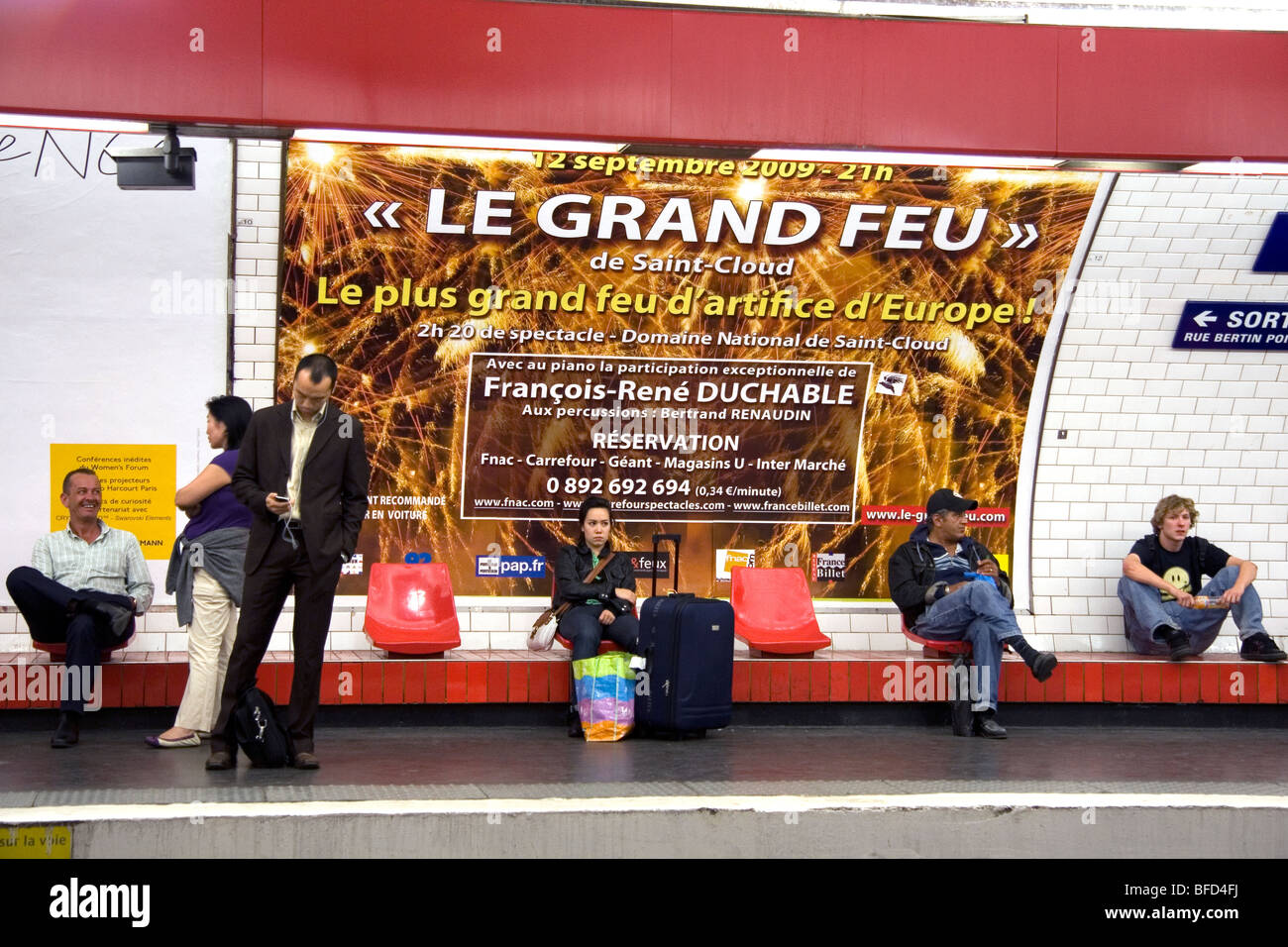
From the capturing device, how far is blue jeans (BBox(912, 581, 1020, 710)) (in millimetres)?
7887

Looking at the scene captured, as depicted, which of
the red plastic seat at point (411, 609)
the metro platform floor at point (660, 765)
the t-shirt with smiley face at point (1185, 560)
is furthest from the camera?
the t-shirt with smiley face at point (1185, 560)

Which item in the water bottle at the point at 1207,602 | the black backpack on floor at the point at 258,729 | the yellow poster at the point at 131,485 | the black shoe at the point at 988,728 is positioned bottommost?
the black shoe at the point at 988,728

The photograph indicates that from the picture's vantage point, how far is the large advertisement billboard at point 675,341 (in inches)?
334

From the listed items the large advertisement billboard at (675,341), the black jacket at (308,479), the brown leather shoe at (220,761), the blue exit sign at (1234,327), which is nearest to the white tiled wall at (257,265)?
the large advertisement billboard at (675,341)

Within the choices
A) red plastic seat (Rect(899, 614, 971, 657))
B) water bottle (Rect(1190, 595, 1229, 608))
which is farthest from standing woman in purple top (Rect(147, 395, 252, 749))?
water bottle (Rect(1190, 595, 1229, 608))

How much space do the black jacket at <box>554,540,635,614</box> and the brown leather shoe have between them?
225 centimetres

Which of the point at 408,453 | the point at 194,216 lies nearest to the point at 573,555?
the point at 408,453

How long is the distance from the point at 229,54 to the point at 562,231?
2.06m

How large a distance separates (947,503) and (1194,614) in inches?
66.2

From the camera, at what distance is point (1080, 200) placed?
8930 millimetres

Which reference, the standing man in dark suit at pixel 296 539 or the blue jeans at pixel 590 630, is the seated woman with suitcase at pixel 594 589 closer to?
the blue jeans at pixel 590 630

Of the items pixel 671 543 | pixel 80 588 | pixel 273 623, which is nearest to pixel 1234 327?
pixel 671 543

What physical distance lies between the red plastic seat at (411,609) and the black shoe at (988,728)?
2.74 metres
